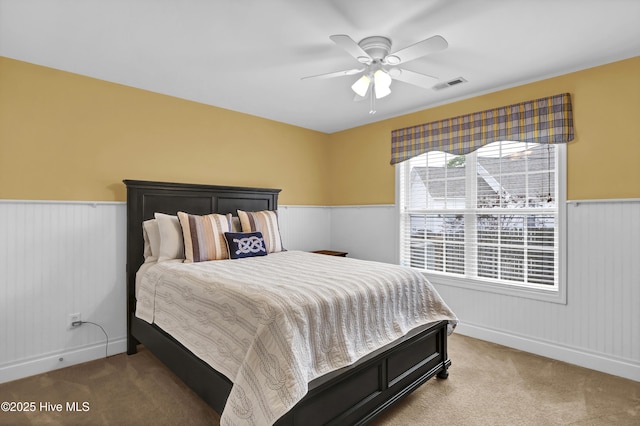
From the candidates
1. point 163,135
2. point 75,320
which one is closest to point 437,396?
point 75,320

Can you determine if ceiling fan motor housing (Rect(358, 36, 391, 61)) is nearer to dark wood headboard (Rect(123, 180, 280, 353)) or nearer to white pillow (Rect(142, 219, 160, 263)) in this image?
dark wood headboard (Rect(123, 180, 280, 353))

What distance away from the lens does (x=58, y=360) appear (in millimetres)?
2770

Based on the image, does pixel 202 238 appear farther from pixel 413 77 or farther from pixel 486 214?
pixel 486 214

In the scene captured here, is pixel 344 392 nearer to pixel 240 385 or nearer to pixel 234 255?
pixel 240 385

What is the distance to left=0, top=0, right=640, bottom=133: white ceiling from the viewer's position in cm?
199

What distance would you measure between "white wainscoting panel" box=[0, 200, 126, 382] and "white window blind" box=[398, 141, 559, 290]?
3.15 metres

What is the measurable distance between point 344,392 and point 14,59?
136 inches

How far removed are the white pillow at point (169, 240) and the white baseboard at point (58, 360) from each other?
959 mm

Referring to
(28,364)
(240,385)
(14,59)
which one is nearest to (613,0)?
(240,385)

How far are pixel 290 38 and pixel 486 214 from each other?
8.35ft

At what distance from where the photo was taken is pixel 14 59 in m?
2.62

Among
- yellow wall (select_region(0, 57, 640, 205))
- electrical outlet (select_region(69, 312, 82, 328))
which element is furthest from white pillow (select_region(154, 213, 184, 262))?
electrical outlet (select_region(69, 312, 82, 328))

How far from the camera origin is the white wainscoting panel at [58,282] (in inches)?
102

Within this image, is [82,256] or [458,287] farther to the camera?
[458,287]
